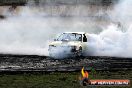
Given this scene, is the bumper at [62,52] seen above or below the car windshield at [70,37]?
below

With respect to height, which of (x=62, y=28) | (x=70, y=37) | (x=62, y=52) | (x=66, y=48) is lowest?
(x=62, y=28)

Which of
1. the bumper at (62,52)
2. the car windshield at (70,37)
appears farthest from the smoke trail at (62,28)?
the bumper at (62,52)

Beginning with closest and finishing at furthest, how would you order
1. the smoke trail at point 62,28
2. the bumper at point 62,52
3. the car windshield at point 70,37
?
1. the bumper at point 62,52
2. the car windshield at point 70,37
3. the smoke trail at point 62,28

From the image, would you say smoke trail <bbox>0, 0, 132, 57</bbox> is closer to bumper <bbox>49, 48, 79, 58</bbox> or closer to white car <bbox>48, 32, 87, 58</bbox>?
white car <bbox>48, 32, 87, 58</bbox>

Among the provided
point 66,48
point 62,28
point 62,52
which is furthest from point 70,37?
point 62,28

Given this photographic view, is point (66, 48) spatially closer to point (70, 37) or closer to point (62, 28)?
point (70, 37)

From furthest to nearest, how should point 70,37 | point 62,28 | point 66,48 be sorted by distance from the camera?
point 62,28
point 70,37
point 66,48

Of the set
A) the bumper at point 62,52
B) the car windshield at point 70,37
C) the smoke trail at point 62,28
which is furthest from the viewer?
the smoke trail at point 62,28

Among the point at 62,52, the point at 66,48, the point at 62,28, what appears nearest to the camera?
the point at 62,52

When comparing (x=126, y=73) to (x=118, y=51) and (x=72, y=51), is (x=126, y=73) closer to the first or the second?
(x=72, y=51)

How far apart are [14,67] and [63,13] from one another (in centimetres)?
2807

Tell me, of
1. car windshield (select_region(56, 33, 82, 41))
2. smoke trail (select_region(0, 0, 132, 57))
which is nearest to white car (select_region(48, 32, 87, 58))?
car windshield (select_region(56, 33, 82, 41))

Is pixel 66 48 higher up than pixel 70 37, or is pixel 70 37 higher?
pixel 70 37

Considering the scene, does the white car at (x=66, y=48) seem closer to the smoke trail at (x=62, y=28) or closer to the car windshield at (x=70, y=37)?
the car windshield at (x=70, y=37)
